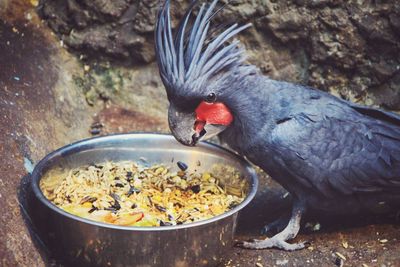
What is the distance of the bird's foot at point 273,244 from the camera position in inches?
132

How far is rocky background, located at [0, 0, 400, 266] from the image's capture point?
12.2 feet

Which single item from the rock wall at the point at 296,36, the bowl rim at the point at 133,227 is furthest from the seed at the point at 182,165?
the rock wall at the point at 296,36

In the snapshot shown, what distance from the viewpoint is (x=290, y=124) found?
129 inches

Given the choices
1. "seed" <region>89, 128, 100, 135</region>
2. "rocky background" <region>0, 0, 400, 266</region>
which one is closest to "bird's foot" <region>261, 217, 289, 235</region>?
"rocky background" <region>0, 0, 400, 266</region>

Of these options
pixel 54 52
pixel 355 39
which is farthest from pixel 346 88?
pixel 54 52

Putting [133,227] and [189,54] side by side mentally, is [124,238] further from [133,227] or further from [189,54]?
[189,54]

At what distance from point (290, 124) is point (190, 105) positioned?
0.54 m

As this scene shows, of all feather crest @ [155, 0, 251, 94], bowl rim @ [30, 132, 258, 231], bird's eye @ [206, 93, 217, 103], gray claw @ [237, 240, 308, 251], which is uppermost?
feather crest @ [155, 0, 251, 94]

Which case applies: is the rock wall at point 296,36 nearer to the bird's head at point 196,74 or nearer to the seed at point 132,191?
the bird's head at point 196,74

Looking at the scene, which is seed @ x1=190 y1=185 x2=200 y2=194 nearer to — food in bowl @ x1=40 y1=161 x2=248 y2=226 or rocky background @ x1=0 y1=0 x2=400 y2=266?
food in bowl @ x1=40 y1=161 x2=248 y2=226

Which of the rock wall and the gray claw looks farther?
the rock wall

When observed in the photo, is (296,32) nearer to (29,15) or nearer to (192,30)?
(192,30)

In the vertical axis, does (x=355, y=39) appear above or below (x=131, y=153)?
above

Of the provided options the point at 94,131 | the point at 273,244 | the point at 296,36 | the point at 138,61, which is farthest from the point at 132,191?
the point at 296,36
